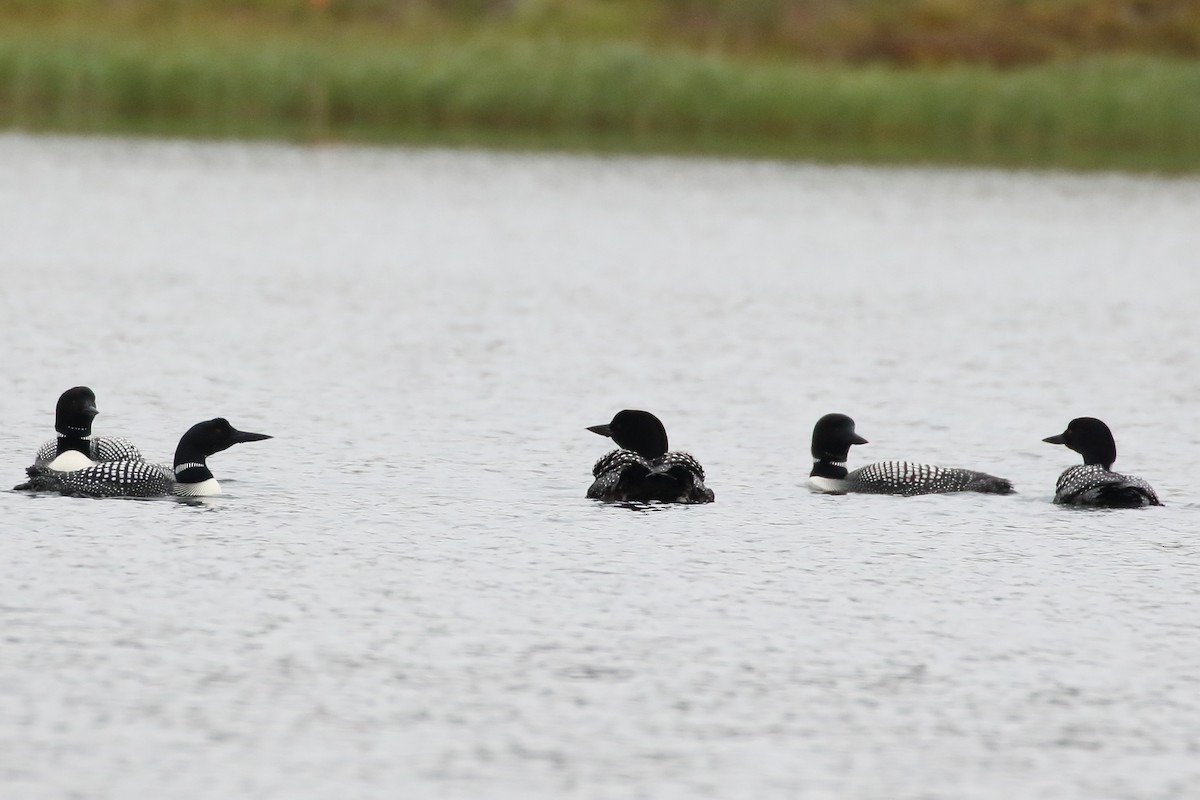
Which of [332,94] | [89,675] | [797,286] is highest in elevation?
[332,94]

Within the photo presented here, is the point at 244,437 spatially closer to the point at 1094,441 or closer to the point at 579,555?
the point at 579,555

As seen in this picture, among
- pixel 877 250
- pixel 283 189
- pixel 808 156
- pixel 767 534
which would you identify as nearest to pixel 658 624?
pixel 767 534

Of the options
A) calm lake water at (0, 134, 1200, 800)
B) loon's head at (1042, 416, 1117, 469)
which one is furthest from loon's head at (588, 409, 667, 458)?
loon's head at (1042, 416, 1117, 469)

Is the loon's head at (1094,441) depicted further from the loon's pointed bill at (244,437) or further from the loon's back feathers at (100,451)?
the loon's back feathers at (100,451)

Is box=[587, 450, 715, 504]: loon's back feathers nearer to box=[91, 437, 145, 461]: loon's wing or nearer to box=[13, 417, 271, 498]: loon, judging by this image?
box=[13, 417, 271, 498]: loon

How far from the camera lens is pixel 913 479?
1029 cm

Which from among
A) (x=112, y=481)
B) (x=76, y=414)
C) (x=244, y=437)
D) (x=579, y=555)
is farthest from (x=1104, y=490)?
(x=76, y=414)

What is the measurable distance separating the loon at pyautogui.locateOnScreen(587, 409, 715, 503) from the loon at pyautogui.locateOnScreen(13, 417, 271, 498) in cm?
176

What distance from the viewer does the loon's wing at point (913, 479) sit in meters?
10.3

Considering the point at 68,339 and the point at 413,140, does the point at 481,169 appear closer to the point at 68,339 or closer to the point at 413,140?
the point at 413,140

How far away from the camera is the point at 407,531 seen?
9.27 metres

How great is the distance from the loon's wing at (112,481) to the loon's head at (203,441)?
0.13m

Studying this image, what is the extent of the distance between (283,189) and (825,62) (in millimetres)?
22650

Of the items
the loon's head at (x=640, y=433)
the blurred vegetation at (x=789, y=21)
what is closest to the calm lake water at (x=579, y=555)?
the loon's head at (x=640, y=433)
